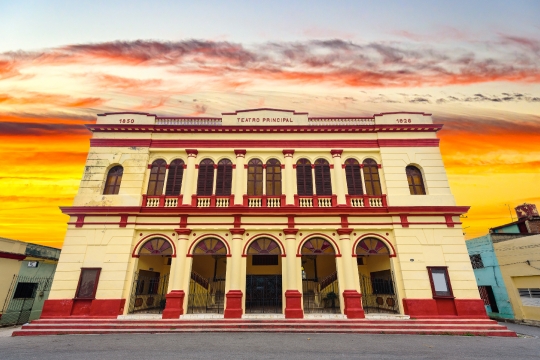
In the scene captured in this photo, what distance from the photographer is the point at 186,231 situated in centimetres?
1439

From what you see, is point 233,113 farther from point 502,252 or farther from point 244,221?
point 502,252

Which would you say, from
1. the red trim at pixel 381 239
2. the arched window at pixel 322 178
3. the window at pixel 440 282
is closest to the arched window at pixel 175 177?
the arched window at pixel 322 178

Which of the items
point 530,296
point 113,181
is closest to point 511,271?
point 530,296

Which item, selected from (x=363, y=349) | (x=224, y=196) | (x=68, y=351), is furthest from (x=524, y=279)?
(x=68, y=351)

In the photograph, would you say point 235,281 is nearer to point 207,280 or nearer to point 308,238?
point 308,238

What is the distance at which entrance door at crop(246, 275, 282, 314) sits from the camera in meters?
15.0

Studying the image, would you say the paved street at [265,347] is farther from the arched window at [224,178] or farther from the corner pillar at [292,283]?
the arched window at [224,178]

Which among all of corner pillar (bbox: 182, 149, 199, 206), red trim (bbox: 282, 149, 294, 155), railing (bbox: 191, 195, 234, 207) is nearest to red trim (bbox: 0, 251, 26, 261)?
corner pillar (bbox: 182, 149, 199, 206)

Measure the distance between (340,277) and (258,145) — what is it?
849cm

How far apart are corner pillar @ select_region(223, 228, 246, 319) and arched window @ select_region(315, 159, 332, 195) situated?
16.1 feet

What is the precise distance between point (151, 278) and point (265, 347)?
370 inches

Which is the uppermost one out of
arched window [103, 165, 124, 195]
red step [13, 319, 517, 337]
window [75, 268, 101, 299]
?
arched window [103, 165, 124, 195]

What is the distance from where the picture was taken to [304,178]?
16.0 meters

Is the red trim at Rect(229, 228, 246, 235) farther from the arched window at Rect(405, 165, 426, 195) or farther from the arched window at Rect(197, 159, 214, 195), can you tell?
the arched window at Rect(405, 165, 426, 195)
